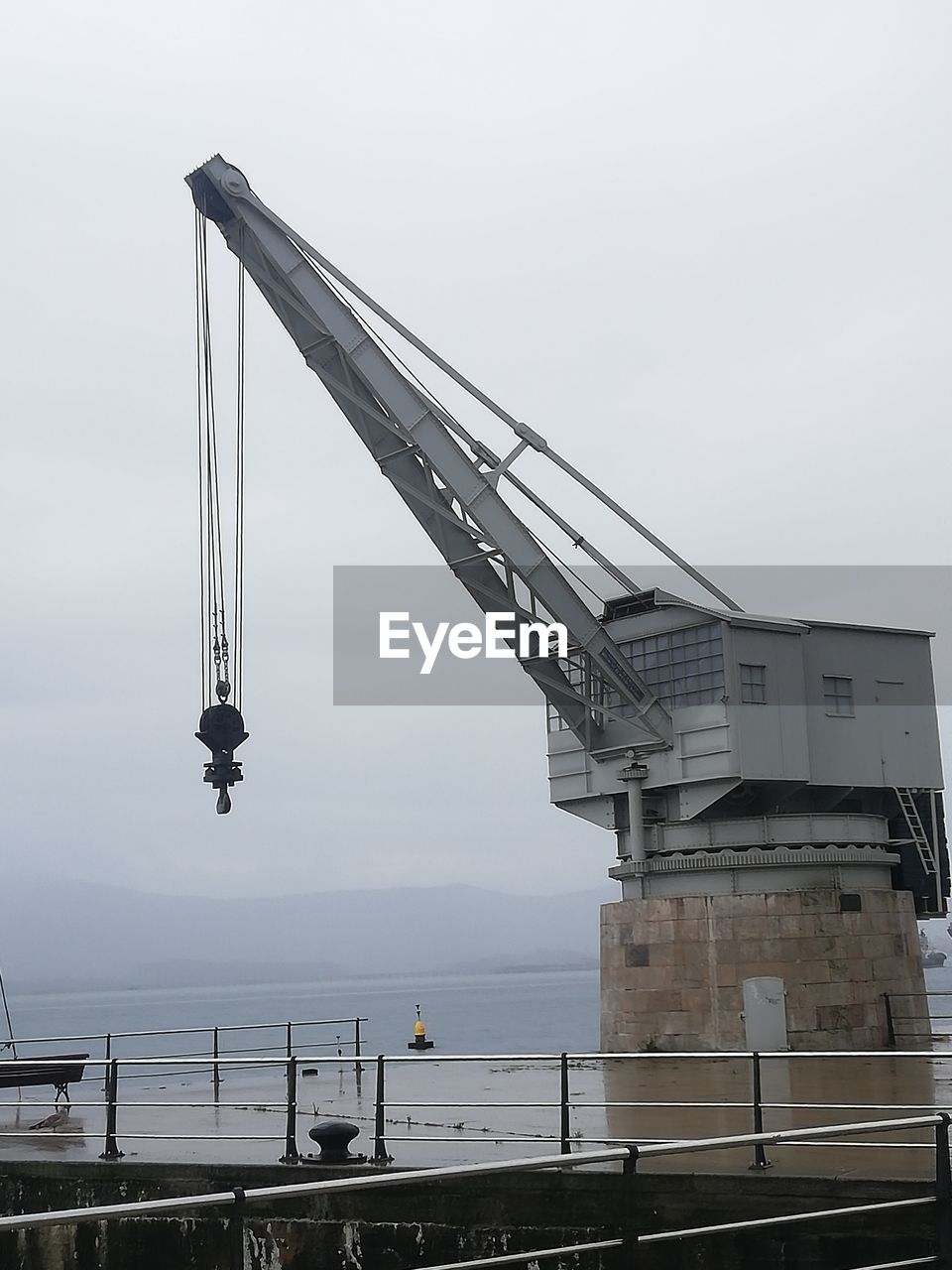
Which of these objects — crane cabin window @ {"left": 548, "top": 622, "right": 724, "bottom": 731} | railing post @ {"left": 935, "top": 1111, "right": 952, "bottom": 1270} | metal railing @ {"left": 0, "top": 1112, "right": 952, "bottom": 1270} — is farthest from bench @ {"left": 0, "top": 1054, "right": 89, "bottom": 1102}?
railing post @ {"left": 935, "top": 1111, "right": 952, "bottom": 1270}

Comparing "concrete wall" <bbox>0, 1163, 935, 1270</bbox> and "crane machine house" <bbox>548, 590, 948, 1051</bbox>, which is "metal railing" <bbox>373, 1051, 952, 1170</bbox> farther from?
"crane machine house" <bbox>548, 590, 948, 1051</bbox>

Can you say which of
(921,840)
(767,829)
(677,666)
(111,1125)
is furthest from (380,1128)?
(921,840)

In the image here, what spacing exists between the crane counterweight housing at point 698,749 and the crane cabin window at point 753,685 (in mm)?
37

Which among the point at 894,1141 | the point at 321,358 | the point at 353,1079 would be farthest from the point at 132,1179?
the point at 321,358

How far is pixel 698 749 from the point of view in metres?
24.2

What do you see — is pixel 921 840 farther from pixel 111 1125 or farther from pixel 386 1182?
pixel 386 1182

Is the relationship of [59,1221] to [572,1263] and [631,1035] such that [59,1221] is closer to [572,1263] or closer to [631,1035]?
[572,1263]

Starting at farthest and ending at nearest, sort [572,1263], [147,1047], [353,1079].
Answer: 1. [147,1047]
2. [353,1079]
3. [572,1263]

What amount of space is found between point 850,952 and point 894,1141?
1049cm

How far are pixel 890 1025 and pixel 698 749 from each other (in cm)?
545

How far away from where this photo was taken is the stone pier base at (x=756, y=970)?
22.7 metres

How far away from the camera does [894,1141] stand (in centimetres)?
1319

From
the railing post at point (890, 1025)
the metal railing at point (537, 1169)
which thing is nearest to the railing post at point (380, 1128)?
the metal railing at point (537, 1169)

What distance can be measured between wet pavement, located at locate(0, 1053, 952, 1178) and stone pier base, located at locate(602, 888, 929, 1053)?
2.85 ft
